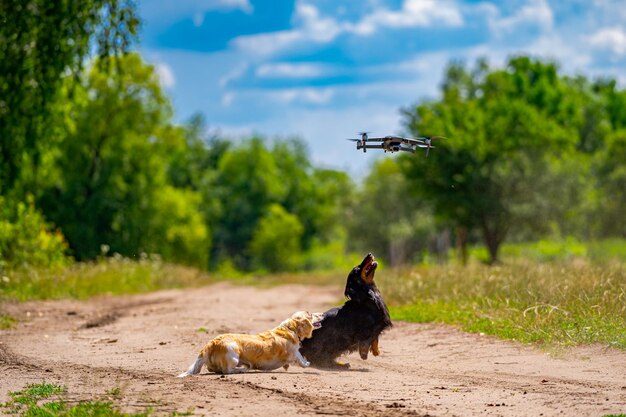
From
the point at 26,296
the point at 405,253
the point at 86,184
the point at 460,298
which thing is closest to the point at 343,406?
the point at 460,298

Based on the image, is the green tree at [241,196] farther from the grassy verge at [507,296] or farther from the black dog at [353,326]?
the black dog at [353,326]

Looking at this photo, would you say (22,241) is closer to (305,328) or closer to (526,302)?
(526,302)

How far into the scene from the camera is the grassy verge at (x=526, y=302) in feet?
48.8

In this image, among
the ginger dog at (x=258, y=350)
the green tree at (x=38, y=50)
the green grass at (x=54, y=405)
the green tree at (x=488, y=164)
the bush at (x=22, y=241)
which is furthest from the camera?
the green tree at (x=488, y=164)

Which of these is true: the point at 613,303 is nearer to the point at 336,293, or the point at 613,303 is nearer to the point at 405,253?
the point at 336,293

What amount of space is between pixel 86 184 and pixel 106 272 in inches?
868

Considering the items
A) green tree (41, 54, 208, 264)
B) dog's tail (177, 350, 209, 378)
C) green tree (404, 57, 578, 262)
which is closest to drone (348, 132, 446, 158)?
dog's tail (177, 350, 209, 378)

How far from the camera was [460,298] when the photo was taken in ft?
64.8

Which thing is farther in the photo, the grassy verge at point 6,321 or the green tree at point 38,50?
the green tree at point 38,50

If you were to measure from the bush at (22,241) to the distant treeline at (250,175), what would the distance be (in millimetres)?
73

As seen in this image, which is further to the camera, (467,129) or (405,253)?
(405,253)

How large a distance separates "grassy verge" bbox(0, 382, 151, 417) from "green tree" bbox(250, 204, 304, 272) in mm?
63136

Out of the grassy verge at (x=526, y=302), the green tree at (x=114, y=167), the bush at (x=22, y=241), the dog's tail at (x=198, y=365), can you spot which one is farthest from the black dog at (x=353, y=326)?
the green tree at (x=114, y=167)

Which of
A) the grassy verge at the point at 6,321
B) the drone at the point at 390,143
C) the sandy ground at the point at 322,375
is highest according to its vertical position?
the drone at the point at 390,143
